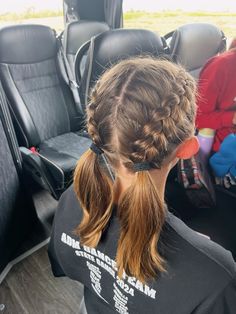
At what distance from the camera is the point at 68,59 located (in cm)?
206

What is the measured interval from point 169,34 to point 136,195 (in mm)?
1751

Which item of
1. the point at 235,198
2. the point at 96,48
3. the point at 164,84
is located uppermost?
the point at 164,84

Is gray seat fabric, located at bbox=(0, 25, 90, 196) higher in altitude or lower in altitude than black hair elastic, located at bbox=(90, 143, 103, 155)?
lower

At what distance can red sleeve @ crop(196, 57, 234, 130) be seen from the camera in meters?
1.13

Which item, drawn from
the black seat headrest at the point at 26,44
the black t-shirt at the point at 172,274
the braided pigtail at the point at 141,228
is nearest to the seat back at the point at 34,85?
the black seat headrest at the point at 26,44

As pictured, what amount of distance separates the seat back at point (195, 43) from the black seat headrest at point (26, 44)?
0.80 m

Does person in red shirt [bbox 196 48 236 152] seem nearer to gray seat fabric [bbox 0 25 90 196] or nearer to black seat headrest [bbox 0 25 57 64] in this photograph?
gray seat fabric [bbox 0 25 90 196]

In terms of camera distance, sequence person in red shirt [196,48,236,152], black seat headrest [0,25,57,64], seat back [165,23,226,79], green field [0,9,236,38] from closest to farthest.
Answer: person in red shirt [196,48,236,152] < black seat headrest [0,25,57,64] < seat back [165,23,226,79] < green field [0,9,236,38]

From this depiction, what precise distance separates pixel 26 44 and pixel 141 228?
159 centimetres

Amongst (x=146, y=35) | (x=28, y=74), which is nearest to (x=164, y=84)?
(x=146, y=35)

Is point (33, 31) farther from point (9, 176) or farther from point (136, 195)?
point (136, 195)

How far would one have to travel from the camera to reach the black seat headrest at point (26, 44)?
165cm

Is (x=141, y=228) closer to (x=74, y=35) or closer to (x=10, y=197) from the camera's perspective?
(x=10, y=197)

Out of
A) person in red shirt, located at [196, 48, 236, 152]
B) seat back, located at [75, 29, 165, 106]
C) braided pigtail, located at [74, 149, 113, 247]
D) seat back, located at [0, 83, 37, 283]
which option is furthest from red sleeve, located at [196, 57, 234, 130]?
seat back, located at [0, 83, 37, 283]
